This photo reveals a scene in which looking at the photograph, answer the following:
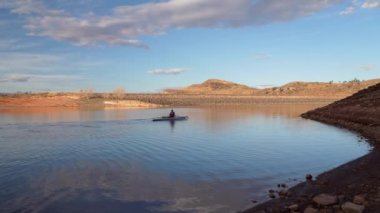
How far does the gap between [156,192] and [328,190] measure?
7243 millimetres

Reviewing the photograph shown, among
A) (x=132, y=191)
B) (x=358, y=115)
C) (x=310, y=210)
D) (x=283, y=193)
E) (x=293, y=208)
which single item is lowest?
(x=132, y=191)

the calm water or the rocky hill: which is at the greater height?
the rocky hill

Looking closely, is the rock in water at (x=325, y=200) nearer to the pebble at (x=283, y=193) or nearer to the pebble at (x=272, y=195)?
the pebble at (x=283, y=193)

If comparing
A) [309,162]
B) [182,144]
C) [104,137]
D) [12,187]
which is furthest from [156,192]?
[104,137]

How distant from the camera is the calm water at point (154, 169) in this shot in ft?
54.4

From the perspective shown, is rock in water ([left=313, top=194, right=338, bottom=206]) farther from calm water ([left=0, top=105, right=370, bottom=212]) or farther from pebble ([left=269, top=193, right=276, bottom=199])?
calm water ([left=0, top=105, right=370, bottom=212])

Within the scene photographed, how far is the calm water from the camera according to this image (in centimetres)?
1658

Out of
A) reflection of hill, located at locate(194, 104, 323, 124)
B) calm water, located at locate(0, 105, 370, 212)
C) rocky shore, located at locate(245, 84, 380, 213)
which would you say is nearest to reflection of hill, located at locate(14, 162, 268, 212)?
calm water, located at locate(0, 105, 370, 212)

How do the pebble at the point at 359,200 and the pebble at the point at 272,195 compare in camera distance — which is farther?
the pebble at the point at 272,195

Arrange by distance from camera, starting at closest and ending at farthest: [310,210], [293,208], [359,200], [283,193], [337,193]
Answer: [310,210] → [359,200] → [293,208] → [337,193] → [283,193]

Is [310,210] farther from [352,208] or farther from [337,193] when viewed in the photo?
[337,193]

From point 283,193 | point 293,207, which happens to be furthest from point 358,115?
point 293,207

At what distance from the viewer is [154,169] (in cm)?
2342

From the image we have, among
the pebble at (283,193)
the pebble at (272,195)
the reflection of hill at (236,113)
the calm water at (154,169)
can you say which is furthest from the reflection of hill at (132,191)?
the reflection of hill at (236,113)
